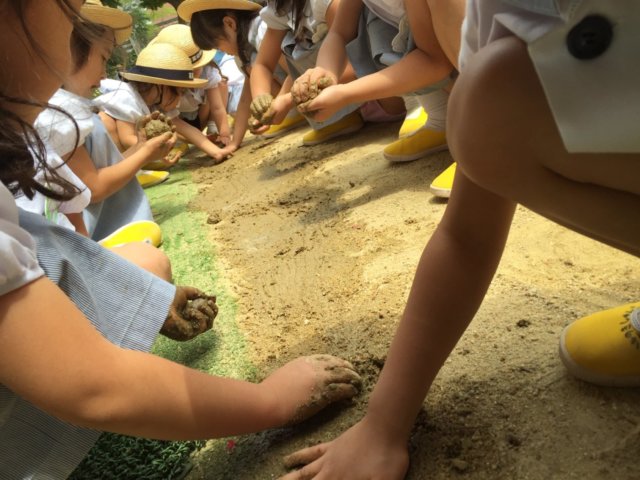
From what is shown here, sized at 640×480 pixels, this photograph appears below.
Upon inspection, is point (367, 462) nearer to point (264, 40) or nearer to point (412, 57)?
point (412, 57)

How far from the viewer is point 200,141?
297 centimetres

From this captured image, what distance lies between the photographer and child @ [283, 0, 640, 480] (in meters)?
0.41

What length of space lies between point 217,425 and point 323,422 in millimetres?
172

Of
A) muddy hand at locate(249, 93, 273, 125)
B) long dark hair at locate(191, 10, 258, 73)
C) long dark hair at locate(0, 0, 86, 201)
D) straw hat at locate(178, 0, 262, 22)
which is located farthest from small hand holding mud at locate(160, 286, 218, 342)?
long dark hair at locate(191, 10, 258, 73)

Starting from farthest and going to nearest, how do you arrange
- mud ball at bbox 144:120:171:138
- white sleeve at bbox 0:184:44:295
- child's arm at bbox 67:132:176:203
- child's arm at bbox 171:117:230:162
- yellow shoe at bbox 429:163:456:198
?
child's arm at bbox 171:117:230:162 → mud ball at bbox 144:120:171:138 → child's arm at bbox 67:132:176:203 → yellow shoe at bbox 429:163:456:198 → white sleeve at bbox 0:184:44:295

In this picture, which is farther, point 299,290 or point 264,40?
point 264,40

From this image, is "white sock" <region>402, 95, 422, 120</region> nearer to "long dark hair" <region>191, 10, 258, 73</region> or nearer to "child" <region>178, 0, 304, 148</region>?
"child" <region>178, 0, 304, 148</region>

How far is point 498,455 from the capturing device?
2.16ft

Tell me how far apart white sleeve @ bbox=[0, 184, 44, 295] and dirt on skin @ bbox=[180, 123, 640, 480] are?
1.33 ft

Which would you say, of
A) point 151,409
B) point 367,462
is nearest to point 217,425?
point 151,409

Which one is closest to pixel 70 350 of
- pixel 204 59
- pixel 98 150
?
pixel 98 150

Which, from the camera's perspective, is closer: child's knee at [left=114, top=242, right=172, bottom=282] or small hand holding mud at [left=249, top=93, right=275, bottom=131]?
child's knee at [left=114, top=242, right=172, bottom=282]

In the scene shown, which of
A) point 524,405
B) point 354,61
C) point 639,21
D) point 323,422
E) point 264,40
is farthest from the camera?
point 264,40

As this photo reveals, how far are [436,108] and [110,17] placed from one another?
4.16 feet
